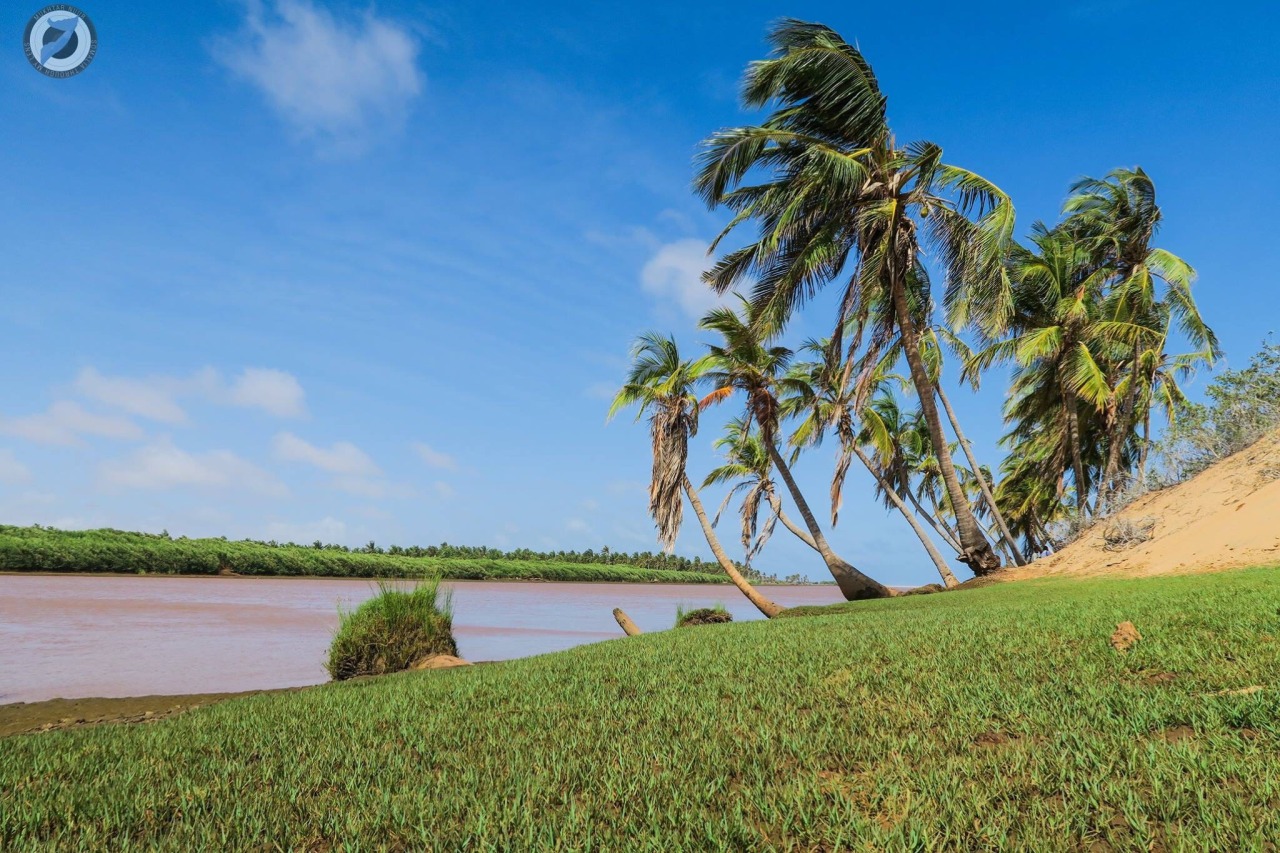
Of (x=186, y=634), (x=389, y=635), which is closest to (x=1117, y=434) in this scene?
(x=389, y=635)

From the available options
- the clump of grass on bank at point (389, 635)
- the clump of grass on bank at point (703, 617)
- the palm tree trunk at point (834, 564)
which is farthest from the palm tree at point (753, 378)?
the clump of grass on bank at point (389, 635)

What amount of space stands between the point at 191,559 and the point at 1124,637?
3849 centimetres

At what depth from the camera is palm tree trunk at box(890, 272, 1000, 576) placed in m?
17.9

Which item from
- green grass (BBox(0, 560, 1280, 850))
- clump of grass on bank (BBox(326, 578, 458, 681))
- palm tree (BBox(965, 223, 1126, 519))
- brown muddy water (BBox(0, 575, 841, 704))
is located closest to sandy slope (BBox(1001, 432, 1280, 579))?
palm tree (BBox(965, 223, 1126, 519))

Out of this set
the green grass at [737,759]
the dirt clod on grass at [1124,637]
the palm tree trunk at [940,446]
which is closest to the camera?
the green grass at [737,759]

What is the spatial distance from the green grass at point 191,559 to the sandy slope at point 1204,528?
17.0m

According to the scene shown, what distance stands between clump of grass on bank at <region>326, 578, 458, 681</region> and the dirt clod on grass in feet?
28.9

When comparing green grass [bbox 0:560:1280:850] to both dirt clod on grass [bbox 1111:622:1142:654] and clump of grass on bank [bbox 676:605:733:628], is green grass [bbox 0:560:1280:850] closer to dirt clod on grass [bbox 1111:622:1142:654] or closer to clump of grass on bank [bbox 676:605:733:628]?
dirt clod on grass [bbox 1111:622:1142:654]

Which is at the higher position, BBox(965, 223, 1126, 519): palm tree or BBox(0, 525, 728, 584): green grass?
BBox(965, 223, 1126, 519): palm tree

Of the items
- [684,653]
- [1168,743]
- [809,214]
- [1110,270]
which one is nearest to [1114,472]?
[1110,270]

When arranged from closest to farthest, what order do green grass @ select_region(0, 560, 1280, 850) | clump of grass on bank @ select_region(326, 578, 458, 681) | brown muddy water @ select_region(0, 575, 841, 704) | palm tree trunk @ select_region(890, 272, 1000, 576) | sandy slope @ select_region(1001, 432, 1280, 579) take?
green grass @ select_region(0, 560, 1280, 850) < brown muddy water @ select_region(0, 575, 841, 704) < clump of grass on bank @ select_region(326, 578, 458, 681) < sandy slope @ select_region(1001, 432, 1280, 579) < palm tree trunk @ select_region(890, 272, 1000, 576)

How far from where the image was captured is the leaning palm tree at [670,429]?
831 inches

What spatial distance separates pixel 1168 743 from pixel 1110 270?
24.5 meters

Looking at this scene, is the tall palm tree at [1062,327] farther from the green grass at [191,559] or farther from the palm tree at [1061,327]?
the green grass at [191,559]
